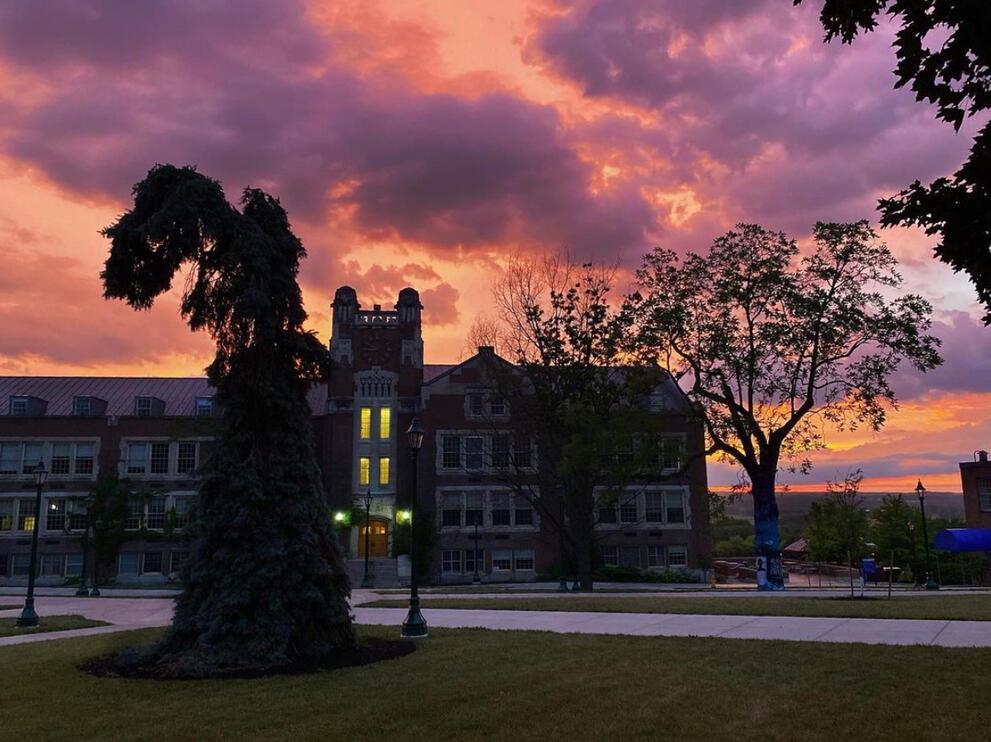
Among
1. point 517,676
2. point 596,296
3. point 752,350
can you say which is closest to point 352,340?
point 596,296

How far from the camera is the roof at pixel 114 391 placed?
53.7 meters

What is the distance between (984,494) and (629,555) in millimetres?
28585

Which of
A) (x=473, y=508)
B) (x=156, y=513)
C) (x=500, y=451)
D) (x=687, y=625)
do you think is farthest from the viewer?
→ (x=156, y=513)

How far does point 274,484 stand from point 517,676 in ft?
18.3

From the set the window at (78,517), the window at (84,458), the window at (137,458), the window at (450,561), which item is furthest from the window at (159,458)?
the window at (450,561)

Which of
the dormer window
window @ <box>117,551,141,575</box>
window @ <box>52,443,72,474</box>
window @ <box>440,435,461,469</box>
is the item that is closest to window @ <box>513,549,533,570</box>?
window @ <box>440,435,461,469</box>

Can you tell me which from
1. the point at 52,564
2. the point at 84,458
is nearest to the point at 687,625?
the point at 52,564

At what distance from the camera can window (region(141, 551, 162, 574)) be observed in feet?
161

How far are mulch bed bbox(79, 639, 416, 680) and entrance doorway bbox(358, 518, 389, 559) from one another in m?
35.0

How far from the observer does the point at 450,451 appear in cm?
4906

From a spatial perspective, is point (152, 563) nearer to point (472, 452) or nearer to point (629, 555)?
point (472, 452)

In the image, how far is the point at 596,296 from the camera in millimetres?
38062

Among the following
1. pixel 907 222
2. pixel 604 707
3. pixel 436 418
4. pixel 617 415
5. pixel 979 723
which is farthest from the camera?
pixel 436 418

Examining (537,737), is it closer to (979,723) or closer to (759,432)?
(979,723)
